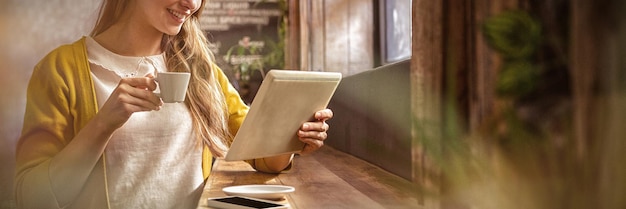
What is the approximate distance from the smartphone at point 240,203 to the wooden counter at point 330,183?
0.20 feet

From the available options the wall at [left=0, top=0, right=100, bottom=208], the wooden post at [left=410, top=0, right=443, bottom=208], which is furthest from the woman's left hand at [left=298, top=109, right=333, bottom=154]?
the wall at [left=0, top=0, right=100, bottom=208]

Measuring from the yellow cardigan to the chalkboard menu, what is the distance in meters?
3.29

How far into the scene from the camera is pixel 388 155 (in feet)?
7.29

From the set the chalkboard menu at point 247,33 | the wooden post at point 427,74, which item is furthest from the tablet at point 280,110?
the chalkboard menu at point 247,33

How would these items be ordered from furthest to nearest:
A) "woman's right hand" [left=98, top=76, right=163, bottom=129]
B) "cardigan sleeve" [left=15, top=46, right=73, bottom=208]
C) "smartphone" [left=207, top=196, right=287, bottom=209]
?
"cardigan sleeve" [left=15, top=46, right=73, bottom=208]
"woman's right hand" [left=98, top=76, right=163, bottom=129]
"smartphone" [left=207, top=196, right=287, bottom=209]

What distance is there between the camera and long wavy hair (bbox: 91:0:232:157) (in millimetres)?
1849

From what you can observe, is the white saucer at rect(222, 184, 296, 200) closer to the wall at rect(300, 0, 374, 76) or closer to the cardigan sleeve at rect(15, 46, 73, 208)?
the cardigan sleeve at rect(15, 46, 73, 208)

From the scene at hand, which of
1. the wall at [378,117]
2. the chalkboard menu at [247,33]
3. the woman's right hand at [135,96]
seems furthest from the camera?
the chalkboard menu at [247,33]

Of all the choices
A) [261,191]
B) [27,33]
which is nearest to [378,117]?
[261,191]

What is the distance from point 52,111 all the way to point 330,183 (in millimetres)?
724

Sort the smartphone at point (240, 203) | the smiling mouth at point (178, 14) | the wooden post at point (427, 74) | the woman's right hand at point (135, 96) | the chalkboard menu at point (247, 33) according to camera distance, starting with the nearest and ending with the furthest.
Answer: the wooden post at point (427, 74), the smartphone at point (240, 203), the woman's right hand at point (135, 96), the smiling mouth at point (178, 14), the chalkboard menu at point (247, 33)

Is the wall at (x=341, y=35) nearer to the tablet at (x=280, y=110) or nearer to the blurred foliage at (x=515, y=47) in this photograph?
the tablet at (x=280, y=110)

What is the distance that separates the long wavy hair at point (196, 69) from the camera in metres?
1.85

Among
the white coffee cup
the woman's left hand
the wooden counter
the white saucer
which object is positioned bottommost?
the wooden counter
